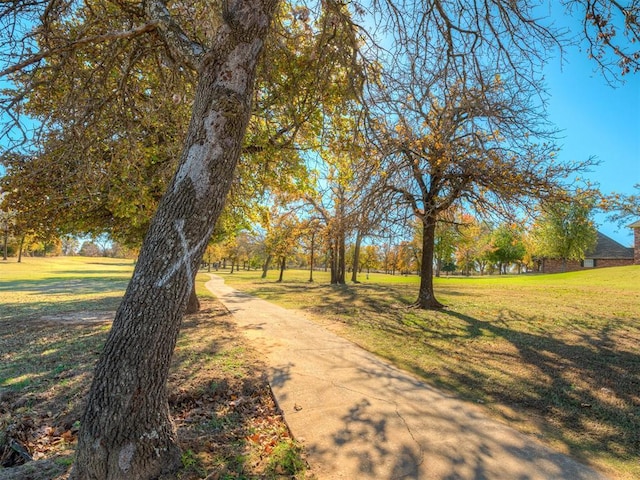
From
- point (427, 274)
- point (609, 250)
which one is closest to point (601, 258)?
point (609, 250)

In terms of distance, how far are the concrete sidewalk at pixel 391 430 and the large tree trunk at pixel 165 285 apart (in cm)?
147

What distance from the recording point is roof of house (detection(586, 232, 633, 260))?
4938 centimetres

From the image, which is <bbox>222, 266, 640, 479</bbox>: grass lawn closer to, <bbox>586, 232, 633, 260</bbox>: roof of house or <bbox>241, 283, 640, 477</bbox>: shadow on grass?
<bbox>241, 283, 640, 477</bbox>: shadow on grass

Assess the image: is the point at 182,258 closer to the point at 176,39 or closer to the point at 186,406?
the point at 176,39

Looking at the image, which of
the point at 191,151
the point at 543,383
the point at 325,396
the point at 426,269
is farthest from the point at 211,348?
the point at 426,269

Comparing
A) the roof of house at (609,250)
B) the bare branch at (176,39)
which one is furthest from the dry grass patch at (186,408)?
the roof of house at (609,250)

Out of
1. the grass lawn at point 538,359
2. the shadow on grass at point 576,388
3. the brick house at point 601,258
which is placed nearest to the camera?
the shadow on grass at point 576,388

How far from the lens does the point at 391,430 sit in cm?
353

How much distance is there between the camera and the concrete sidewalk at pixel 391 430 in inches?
114

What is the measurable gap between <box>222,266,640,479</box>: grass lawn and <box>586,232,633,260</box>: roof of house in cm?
4890

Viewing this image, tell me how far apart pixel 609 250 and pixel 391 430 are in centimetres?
6414

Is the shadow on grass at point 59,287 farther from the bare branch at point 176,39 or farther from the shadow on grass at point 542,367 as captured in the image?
the bare branch at point 176,39

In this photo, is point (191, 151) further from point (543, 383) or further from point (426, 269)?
point (426, 269)

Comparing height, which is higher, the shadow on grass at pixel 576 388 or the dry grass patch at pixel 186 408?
the shadow on grass at pixel 576 388
